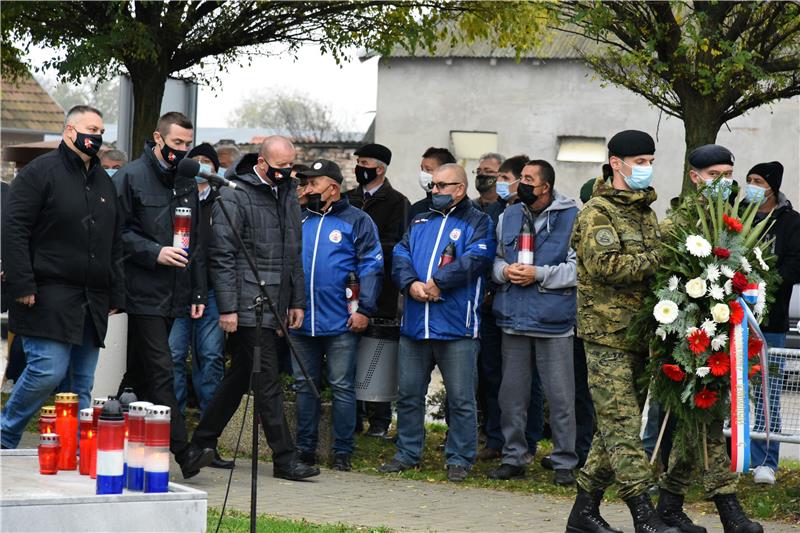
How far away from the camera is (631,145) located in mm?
8188

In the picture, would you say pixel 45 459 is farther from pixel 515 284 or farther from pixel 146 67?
pixel 146 67

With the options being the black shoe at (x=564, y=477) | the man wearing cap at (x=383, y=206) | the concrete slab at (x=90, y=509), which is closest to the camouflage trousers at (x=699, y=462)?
the black shoe at (x=564, y=477)

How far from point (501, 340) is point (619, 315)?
3406mm

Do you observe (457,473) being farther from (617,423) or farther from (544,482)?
(617,423)

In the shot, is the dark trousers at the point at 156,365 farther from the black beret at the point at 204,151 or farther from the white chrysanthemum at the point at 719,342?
the white chrysanthemum at the point at 719,342

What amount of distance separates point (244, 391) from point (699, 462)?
11.6 feet

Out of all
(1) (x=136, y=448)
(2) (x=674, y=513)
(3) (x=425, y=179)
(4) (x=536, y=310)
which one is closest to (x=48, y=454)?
(1) (x=136, y=448)

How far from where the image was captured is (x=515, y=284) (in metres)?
10.6

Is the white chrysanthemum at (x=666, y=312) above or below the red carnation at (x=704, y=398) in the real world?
above

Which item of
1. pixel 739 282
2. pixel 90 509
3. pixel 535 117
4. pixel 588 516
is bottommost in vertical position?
pixel 588 516

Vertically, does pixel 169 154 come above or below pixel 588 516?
above

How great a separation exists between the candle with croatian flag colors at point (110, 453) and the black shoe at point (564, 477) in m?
5.35

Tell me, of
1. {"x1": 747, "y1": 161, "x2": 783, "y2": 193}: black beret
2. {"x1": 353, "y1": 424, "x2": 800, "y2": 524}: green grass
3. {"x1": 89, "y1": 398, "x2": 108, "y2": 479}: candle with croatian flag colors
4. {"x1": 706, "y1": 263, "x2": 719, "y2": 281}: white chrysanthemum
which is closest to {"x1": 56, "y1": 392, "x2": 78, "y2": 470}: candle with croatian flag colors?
{"x1": 89, "y1": 398, "x2": 108, "y2": 479}: candle with croatian flag colors

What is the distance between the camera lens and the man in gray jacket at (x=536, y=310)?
34.3ft
